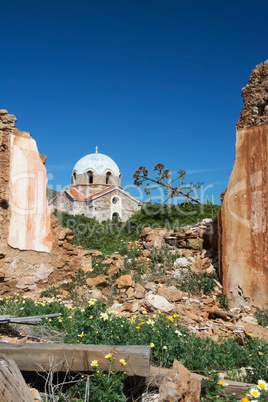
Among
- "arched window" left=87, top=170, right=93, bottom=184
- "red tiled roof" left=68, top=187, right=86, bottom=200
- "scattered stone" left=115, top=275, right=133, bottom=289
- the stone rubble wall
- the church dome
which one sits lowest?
"scattered stone" left=115, top=275, right=133, bottom=289

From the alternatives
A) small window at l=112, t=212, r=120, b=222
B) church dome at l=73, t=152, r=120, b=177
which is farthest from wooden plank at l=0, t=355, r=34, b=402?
church dome at l=73, t=152, r=120, b=177

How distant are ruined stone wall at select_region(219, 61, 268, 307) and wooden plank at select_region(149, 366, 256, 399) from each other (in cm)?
319

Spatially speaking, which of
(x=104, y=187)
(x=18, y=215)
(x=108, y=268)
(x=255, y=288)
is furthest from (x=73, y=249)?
(x=104, y=187)

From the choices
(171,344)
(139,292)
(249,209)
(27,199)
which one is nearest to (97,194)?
(27,199)

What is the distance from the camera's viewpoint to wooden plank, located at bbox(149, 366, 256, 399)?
2641 mm

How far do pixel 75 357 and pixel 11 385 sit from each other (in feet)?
2.15

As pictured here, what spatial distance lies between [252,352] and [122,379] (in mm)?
1519

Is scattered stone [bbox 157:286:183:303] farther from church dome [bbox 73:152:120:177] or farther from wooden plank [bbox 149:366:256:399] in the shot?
church dome [bbox 73:152:120:177]

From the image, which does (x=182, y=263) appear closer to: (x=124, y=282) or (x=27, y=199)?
(x=124, y=282)

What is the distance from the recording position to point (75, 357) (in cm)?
282

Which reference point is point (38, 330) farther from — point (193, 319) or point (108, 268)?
point (108, 268)

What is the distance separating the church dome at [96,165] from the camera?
29531 millimetres

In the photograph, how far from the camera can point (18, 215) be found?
6.73 meters

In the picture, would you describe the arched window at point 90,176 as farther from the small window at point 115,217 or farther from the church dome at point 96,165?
the small window at point 115,217
